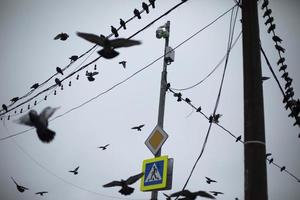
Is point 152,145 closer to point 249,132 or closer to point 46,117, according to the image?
point 46,117

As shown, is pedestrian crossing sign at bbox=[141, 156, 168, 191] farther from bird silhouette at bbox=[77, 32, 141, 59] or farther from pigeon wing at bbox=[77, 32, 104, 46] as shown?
pigeon wing at bbox=[77, 32, 104, 46]

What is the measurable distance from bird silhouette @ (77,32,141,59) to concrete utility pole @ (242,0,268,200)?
1276mm

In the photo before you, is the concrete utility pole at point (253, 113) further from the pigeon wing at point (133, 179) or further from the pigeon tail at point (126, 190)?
the pigeon tail at point (126, 190)

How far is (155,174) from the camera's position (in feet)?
20.3

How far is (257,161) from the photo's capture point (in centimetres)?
335

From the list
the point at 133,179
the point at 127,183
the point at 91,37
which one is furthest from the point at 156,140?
the point at 91,37

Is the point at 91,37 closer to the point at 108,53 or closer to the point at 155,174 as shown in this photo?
the point at 108,53

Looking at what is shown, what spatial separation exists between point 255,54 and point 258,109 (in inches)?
26.1

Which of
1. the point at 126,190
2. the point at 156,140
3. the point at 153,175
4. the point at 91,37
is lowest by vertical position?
the point at 126,190

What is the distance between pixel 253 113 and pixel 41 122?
Result: 8.68ft

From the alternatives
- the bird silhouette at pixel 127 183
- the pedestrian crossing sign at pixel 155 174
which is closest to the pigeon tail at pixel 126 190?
the bird silhouette at pixel 127 183

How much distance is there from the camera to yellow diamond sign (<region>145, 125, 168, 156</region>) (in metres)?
6.78

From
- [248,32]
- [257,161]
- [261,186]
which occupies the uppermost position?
[248,32]

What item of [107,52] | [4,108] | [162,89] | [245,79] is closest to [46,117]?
[107,52]
